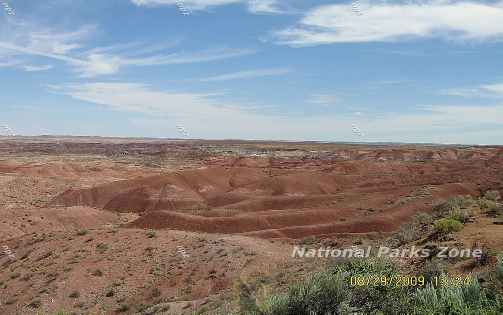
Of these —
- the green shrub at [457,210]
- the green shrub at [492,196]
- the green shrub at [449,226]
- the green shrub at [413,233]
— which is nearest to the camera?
the green shrub at [449,226]

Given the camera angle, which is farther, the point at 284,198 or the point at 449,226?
the point at 284,198

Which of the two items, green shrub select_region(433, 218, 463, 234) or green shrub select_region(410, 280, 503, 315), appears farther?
green shrub select_region(433, 218, 463, 234)

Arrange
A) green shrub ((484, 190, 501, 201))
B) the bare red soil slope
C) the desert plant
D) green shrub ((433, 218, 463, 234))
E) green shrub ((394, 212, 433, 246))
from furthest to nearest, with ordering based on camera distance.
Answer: the bare red soil slope → green shrub ((484, 190, 501, 201)) → green shrub ((394, 212, 433, 246)) → green shrub ((433, 218, 463, 234)) → the desert plant

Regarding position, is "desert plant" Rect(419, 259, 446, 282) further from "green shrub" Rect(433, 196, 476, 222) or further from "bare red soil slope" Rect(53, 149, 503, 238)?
"bare red soil slope" Rect(53, 149, 503, 238)

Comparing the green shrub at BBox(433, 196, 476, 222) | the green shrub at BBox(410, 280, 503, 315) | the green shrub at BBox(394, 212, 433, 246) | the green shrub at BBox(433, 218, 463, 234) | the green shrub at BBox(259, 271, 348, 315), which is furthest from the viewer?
the green shrub at BBox(433, 196, 476, 222)

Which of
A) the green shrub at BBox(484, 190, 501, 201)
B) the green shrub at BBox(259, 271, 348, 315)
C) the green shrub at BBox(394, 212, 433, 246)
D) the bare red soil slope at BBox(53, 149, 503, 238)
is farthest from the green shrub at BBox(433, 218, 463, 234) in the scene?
the bare red soil slope at BBox(53, 149, 503, 238)

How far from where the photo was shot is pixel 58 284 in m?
19.0

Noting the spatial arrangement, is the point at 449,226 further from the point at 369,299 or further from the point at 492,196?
the point at 492,196

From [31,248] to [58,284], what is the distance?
21.3 ft

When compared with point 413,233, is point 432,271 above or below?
above

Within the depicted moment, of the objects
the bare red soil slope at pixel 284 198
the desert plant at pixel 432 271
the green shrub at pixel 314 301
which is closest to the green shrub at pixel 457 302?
the green shrub at pixel 314 301

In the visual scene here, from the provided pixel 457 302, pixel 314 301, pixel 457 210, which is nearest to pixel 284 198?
pixel 457 210

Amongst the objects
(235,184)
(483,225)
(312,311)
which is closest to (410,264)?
(483,225)

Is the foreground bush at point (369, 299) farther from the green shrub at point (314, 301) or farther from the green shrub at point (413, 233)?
the green shrub at point (413, 233)
